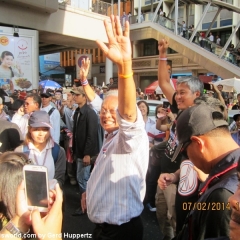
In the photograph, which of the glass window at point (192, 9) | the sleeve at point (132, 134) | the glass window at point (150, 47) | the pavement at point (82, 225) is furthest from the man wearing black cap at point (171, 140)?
the glass window at point (192, 9)

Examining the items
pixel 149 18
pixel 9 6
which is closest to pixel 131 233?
pixel 9 6

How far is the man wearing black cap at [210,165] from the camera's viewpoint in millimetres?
1165

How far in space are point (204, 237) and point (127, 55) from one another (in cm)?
98

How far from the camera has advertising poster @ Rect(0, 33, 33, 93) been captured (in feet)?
38.0

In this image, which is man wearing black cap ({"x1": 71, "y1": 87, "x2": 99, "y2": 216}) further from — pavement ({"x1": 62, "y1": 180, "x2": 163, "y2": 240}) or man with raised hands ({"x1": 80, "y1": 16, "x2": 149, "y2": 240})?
man with raised hands ({"x1": 80, "y1": 16, "x2": 149, "y2": 240})

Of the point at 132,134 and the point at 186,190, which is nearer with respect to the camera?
the point at 132,134

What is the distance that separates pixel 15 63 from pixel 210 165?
11.9m

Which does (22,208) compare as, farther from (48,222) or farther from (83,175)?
(83,175)

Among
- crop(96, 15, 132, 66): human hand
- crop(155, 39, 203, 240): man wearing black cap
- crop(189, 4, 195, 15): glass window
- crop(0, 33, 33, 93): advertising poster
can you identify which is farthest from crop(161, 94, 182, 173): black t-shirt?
crop(189, 4, 195, 15): glass window

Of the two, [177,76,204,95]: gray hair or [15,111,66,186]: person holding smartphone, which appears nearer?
[177,76,204,95]: gray hair

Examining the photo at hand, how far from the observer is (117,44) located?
1505 mm

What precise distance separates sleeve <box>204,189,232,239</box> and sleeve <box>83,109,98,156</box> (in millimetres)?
2975

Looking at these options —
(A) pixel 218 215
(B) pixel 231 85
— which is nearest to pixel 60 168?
(A) pixel 218 215

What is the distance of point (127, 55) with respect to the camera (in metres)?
1.47
